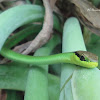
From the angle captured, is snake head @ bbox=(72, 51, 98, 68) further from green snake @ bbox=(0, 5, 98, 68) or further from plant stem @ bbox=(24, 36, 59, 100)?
plant stem @ bbox=(24, 36, 59, 100)

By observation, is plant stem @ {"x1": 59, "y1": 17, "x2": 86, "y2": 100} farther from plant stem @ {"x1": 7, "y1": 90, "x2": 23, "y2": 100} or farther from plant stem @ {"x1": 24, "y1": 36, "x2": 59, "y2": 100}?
plant stem @ {"x1": 7, "y1": 90, "x2": 23, "y2": 100}

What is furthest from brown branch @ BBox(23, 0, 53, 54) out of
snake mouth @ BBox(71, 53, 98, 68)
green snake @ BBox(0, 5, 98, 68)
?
snake mouth @ BBox(71, 53, 98, 68)

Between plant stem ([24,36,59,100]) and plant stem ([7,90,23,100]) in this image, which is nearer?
plant stem ([24,36,59,100])

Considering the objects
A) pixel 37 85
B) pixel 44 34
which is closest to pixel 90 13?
pixel 44 34

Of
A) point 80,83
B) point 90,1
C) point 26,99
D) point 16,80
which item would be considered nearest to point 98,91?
point 80,83

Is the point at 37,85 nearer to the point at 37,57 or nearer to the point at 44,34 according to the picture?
the point at 37,57

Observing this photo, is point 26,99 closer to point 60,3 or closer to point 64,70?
point 64,70

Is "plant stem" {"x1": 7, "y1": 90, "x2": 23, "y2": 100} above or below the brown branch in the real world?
below

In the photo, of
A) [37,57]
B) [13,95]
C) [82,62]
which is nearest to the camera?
[82,62]

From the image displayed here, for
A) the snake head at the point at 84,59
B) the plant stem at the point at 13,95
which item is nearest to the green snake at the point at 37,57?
the snake head at the point at 84,59

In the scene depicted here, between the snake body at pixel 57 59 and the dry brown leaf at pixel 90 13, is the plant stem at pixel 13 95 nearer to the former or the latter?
the snake body at pixel 57 59

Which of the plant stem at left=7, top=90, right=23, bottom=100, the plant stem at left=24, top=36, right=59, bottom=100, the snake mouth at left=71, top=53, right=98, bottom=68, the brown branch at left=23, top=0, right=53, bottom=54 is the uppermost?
the snake mouth at left=71, top=53, right=98, bottom=68
